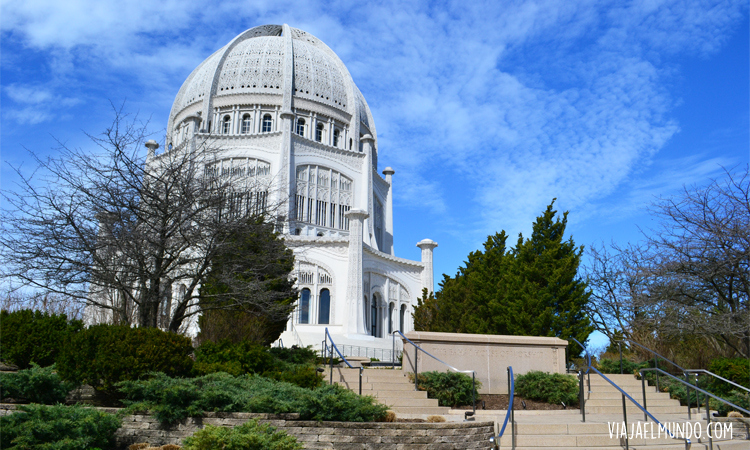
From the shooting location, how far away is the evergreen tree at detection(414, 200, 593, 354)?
69.2 feet

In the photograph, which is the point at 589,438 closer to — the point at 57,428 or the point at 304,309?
the point at 57,428

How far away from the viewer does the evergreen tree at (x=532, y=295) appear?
21.1 metres

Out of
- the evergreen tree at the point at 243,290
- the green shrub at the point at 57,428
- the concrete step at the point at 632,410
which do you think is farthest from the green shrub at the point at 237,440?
the concrete step at the point at 632,410

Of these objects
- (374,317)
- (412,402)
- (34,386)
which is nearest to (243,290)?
(412,402)

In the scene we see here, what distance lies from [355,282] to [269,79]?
2137cm

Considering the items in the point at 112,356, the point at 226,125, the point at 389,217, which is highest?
the point at 226,125

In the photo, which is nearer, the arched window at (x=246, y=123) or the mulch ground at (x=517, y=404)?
the mulch ground at (x=517, y=404)

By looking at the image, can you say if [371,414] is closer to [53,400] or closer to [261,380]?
[261,380]

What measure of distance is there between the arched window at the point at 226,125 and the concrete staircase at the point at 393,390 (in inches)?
1407

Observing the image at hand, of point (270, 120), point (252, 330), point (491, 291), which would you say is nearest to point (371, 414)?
point (252, 330)

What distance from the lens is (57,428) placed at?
754 centimetres

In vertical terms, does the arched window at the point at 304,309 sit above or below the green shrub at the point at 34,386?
above

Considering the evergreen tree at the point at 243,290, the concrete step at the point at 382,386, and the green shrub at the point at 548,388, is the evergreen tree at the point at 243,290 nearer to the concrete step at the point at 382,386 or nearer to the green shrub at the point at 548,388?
the concrete step at the point at 382,386

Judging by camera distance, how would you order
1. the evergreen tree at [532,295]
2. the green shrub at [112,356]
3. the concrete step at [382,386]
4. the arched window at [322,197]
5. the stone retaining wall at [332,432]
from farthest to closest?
the arched window at [322,197] → the evergreen tree at [532,295] → the concrete step at [382,386] → the green shrub at [112,356] → the stone retaining wall at [332,432]
